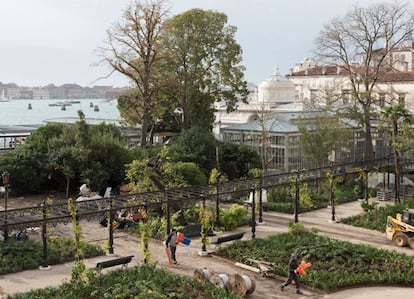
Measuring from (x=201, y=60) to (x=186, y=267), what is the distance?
25737mm

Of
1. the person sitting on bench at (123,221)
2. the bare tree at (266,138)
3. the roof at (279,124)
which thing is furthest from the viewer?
the roof at (279,124)

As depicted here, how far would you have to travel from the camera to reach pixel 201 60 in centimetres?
4197

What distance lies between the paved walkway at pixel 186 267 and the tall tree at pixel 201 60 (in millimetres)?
18348

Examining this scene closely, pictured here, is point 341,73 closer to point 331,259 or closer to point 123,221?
point 123,221

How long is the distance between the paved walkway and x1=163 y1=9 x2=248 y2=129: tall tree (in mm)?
18348

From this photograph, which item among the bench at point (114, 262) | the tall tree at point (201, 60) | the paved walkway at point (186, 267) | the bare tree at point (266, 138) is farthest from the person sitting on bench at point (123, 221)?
the tall tree at point (201, 60)

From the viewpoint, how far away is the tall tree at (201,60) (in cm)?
4122

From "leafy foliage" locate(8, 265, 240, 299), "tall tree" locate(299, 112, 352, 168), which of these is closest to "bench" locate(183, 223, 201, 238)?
"leafy foliage" locate(8, 265, 240, 299)

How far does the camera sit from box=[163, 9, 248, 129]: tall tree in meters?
41.2

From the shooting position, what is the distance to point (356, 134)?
42438 millimetres

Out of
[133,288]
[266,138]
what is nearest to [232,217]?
[133,288]

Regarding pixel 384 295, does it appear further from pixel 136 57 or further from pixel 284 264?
Result: pixel 136 57

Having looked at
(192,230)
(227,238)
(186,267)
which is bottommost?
(186,267)

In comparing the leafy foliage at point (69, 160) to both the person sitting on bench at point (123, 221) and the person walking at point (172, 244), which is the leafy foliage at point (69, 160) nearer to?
the person sitting on bench at point (123, 221)
